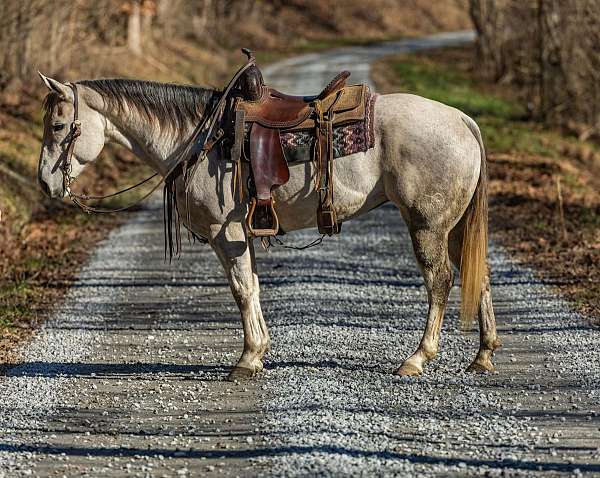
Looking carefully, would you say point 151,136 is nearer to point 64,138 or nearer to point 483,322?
point 64,138

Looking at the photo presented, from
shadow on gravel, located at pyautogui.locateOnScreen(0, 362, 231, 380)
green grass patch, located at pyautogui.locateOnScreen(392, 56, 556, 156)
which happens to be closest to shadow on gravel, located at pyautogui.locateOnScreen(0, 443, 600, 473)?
shadow on gravel, located at pyautogui.locateOnScreen(0, 362, 231, 380)

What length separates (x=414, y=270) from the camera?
37.1ft

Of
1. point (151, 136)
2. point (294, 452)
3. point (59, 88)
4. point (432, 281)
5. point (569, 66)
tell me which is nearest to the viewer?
point (294, 452)

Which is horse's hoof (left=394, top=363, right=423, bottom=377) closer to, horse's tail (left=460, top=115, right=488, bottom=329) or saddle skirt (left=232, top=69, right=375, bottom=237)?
horse's tail (left=460, top=115, right=488, bottom=329)

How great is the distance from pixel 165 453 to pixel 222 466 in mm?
441

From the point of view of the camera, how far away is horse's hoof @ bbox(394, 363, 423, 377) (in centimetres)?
743

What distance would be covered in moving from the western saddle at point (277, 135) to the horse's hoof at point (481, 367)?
1.44 m

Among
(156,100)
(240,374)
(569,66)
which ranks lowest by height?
(569,66)

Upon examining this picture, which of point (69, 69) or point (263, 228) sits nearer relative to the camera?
point (263, 228)

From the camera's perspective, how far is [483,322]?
7.73 metres

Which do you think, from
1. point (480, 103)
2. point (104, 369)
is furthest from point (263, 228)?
point (480, 103)

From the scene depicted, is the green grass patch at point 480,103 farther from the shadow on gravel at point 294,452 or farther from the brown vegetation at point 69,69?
the shadow on gravel at point 294,452

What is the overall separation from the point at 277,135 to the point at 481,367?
7.40 ft

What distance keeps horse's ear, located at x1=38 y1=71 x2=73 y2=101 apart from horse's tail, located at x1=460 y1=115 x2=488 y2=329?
9.50 ft
